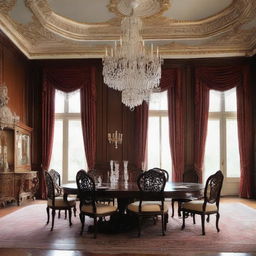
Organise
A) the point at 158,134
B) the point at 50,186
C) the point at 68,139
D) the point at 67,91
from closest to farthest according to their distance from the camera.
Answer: the point at 50,186 → the point at 67,91 → the point at 158,134 → the point at 68,139

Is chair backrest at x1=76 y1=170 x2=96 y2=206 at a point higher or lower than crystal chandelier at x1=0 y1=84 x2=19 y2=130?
lower

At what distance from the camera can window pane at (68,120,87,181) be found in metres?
8.87

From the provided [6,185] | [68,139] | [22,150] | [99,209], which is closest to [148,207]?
[99,209]

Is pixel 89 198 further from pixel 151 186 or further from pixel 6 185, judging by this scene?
pixel 6 185

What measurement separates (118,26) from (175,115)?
2.79m

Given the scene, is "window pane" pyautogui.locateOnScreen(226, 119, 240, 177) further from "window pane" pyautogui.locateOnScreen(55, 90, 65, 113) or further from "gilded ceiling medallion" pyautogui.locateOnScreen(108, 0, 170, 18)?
"window pane" pyautogui.locateOnScreen(55, 90, 65, 113)

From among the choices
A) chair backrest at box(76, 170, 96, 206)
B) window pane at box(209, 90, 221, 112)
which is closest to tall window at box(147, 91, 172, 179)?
window pane at box(209, 90, 221, 112)

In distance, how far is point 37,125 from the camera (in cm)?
877

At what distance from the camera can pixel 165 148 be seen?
8766 millimetres

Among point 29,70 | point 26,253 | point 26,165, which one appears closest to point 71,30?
point 29,70

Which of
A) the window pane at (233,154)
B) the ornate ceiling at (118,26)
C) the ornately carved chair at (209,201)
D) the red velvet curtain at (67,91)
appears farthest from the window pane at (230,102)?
the ornately carved chair at (209,201)

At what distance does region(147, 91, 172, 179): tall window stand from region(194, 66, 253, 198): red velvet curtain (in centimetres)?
80

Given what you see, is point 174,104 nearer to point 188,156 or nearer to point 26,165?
point 188,156

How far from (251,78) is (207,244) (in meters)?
5.69
